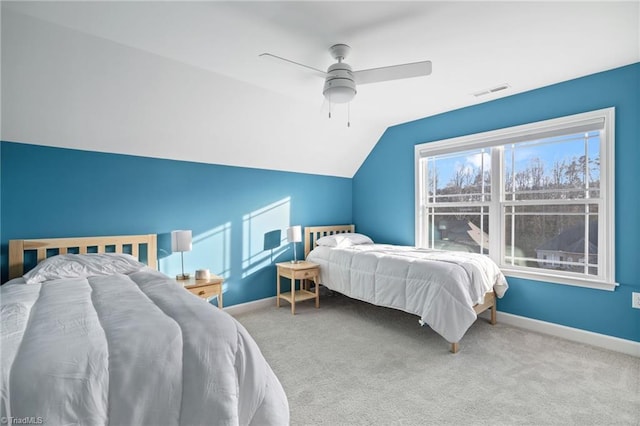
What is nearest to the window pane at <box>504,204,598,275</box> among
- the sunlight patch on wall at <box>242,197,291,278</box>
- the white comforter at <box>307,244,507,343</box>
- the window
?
the window

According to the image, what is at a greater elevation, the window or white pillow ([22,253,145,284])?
the window

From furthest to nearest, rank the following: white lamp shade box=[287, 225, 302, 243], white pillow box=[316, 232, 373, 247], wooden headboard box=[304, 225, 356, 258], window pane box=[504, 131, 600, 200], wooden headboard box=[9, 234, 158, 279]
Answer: wooden headboard box=[304, 225, 356, 258], white pillow box=[316, 232, 373, 247], white lamp shade box=[287, 225, 302, 243], window pane box=[504, 131, 600, 200], wooden headboard box=[9, 234, 158, 279]

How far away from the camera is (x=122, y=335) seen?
1272 millimetres

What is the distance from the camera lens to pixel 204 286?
10.2ft

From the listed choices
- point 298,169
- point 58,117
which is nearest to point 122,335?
point 58,117

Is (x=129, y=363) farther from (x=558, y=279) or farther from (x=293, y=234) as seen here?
(x=558, y=279)

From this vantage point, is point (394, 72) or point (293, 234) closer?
point (394, 72)

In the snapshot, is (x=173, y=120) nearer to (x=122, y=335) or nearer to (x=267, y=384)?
(x=122, y=335)

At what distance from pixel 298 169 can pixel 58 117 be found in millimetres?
2702

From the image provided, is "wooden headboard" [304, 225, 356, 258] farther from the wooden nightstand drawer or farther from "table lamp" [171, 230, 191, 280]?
"table lamp" [171, 230, 191, 280]

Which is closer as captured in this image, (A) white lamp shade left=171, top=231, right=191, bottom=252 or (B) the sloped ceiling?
(B) the sloped ceiling

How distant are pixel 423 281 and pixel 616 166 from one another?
203 centimetres

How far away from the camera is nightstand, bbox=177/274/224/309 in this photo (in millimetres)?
3042

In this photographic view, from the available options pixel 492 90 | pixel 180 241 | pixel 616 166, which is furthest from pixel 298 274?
pixel 616 166
